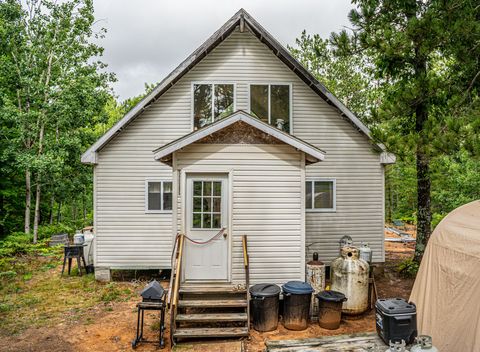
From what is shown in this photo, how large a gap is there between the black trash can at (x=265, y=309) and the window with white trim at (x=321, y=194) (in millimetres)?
4333

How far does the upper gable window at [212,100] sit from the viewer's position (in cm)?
1022

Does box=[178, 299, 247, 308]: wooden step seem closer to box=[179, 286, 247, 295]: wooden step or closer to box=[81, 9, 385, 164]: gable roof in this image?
box=[179, 286, 247, 295]: wooden step

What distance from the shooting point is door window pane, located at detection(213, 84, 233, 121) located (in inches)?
403

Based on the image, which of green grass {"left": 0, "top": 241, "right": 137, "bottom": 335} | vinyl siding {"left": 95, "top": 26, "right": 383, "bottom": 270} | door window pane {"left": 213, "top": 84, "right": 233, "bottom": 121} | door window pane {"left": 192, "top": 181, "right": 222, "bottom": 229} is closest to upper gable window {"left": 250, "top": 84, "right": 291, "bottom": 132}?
vinyl siding {"left": 95, "top": 26, "right": 383, "bottom": 270}

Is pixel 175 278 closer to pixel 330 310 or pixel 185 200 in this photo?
pixel 185 200

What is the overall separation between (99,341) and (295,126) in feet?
24.3

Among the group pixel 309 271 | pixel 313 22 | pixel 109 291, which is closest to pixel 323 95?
pixel 309 271

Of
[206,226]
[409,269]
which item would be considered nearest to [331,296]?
[206,226]

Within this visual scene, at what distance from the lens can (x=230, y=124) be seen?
7.18m

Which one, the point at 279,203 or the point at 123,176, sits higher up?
the point at 123,176

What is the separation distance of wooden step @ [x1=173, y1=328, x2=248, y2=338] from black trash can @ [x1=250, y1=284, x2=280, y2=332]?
0.41m

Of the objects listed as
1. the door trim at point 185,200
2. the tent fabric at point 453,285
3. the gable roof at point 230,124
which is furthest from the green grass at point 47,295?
the tent fabric at point 453,285

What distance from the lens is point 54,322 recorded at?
282 inches

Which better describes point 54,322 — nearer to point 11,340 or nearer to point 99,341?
point 11,340
